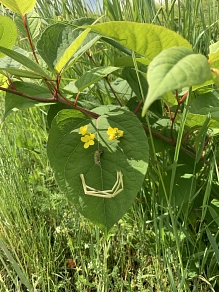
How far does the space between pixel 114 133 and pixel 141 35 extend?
180mm

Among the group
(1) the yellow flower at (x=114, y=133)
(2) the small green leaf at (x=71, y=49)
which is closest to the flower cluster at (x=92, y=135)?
(1) the yellow flower at (x=114, y=133)

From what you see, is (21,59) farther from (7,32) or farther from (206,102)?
(206,102)

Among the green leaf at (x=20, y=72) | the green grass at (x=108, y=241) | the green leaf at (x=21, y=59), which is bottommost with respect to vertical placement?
the green grass at (x=108, y=241)

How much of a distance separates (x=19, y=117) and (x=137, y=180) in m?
0.90

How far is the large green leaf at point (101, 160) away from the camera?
53cm

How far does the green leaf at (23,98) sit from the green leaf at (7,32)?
3.0 inches

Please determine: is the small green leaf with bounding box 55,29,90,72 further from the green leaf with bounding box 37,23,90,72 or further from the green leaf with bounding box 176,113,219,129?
the green leaf with bounding box 176,113,219,129

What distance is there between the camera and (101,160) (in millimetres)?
559

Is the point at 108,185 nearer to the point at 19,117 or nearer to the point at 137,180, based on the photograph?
the point at 137,180

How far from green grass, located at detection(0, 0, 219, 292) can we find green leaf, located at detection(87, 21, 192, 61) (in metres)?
0.24

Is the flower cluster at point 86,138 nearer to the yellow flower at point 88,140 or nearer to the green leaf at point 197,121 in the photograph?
the yellow flower at point 88,140

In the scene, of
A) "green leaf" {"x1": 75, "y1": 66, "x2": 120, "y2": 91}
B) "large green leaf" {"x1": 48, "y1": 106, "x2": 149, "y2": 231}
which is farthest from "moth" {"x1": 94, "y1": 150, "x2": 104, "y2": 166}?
"green leaf" {"x1": 75, "y1": 66, "x2": 120, "y2": 91}

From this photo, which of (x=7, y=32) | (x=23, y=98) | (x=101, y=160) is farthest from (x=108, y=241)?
(x=7, y=32)

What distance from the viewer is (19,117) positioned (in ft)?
4.30
